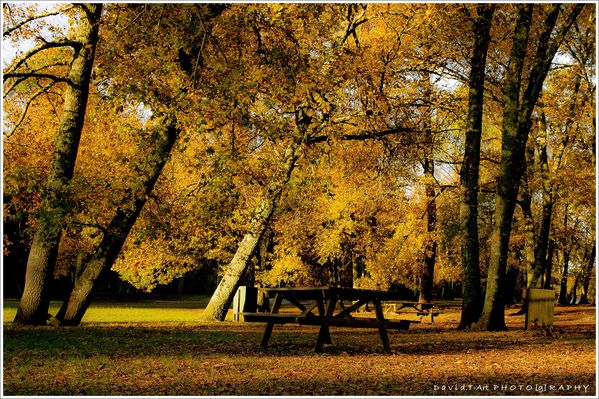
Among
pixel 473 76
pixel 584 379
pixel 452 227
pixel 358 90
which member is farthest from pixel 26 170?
pixel 452 227

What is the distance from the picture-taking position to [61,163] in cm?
1423

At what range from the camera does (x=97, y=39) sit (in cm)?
1424

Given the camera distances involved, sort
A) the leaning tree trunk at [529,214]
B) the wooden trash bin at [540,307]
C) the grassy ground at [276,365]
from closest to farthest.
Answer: the grassy ground at [276,365], the wooden trash bin at [540,307], the leaning tree trunk at [529,214]

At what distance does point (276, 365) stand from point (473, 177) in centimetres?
1056

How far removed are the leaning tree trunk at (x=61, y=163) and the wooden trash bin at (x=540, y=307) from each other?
10890 mm

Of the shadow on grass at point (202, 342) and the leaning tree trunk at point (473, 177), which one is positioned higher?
the leaning tree trunk at point (473, 177)

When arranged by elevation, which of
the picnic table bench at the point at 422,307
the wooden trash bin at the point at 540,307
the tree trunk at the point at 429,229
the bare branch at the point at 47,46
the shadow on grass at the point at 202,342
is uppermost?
the bare branch at the point at 47,46

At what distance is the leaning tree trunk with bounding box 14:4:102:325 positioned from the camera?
13.9 metres

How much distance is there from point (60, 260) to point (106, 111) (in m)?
25.3

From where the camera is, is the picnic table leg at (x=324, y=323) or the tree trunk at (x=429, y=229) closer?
the picnic table leg at (x=324, y=323)

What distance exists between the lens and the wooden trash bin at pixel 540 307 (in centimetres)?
1605

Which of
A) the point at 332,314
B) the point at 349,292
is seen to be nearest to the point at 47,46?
the point at 332,314

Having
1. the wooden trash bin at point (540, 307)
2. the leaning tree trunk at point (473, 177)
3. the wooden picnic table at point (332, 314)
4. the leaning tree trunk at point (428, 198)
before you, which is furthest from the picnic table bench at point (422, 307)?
the wooden picnic table at point (332, 314)

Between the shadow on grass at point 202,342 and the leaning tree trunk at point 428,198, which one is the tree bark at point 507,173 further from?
the leaning tree trunk at point 428,198
